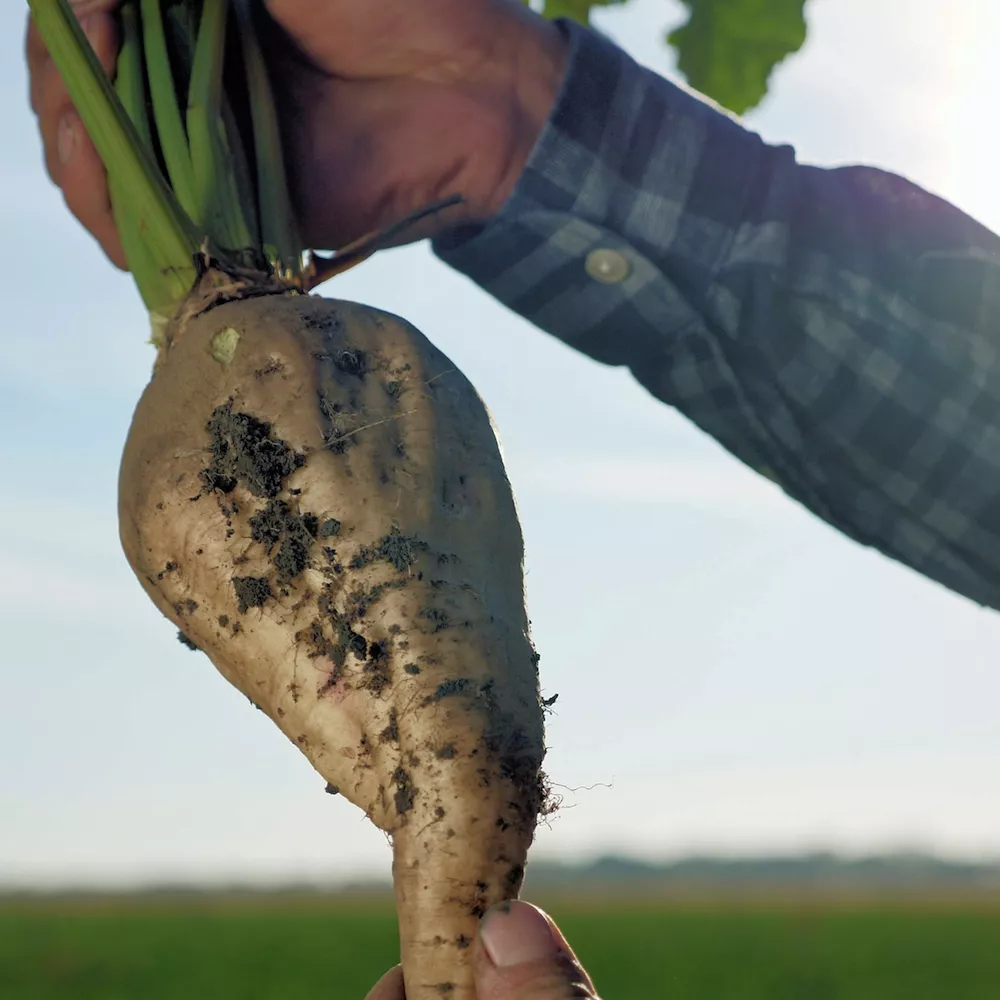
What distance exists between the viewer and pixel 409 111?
1.84 m

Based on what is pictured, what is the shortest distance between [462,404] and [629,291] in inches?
23.4

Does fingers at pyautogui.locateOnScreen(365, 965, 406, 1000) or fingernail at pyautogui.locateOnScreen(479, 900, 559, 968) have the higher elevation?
fingernail at pyautogui.locateOnScreen(479, 900, 559, 968)

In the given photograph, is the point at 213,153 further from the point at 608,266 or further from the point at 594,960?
the point at 594,960

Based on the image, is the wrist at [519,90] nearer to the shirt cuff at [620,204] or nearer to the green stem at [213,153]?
the shirt cuff at [620,204]

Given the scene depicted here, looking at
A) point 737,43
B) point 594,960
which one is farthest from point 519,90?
point 594,960

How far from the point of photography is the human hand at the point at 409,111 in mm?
1791

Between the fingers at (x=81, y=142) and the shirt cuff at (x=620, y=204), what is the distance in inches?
22.8

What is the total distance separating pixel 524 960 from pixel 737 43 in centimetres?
226

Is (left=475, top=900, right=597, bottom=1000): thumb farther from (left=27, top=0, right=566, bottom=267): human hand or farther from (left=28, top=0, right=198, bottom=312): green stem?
(left=27, top=0, right=566, bottom=267): human hand

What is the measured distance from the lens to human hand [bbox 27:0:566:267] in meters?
1.79

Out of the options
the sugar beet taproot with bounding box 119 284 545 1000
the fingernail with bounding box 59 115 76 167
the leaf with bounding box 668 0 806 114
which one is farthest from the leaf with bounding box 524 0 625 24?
the sugar beet taproot with bounding box 119 284 545 1000

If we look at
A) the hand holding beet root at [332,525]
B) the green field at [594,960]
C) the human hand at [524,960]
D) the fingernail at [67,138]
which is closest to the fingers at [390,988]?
the hand holding beet root at [332,525]

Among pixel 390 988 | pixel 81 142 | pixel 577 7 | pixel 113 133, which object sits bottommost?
pixel 390 988

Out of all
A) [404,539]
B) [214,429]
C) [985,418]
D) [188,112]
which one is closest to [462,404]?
[404,539]
